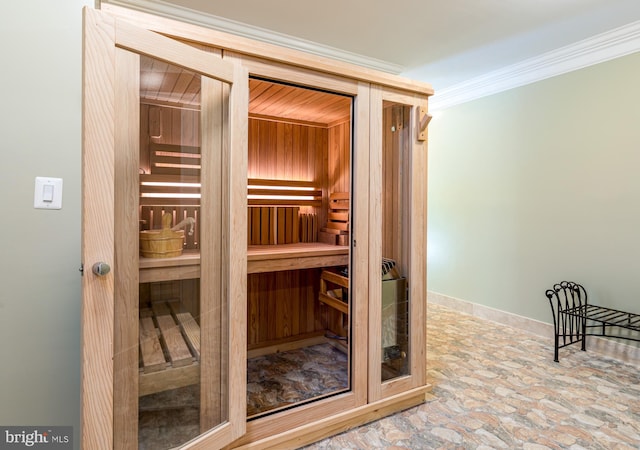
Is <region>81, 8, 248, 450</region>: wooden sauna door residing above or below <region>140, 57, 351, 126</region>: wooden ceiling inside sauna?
below

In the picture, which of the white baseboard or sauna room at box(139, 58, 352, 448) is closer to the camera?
sauna room at box(139, 58, 352, 448)

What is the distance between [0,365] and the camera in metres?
1.41

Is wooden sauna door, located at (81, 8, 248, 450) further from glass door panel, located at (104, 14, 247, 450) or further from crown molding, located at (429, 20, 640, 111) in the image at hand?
crown molding, located at (429, 20, 640, 111)

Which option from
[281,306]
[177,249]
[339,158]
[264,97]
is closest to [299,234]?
[281,306]

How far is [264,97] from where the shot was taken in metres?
2.63

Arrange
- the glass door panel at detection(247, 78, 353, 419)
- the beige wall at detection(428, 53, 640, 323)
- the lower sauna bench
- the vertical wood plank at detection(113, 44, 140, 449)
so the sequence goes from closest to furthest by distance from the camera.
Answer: the vertical wood plank at detection(113, 44, 140, 449), the lower sauna bench, the glass door panel at detection(247, 78, 353, 419), the beige wall at detection(428, 53, 640, 323)

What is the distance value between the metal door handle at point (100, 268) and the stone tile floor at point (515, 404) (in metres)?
1.37

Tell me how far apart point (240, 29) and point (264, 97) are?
27.7 inches

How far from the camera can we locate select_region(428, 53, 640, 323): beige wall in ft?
9.73

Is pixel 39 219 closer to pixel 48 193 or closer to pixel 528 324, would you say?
pixel 48 193

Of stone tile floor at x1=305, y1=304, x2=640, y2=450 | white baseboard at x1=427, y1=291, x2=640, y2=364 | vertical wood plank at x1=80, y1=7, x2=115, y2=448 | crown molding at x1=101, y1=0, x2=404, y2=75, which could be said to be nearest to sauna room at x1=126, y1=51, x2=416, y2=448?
vertical wood plank at x1=80, y1=7, x2=115, y2=448

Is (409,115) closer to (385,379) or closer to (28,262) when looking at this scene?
(385,379)

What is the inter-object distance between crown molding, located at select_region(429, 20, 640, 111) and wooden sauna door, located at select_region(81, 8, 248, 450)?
305cm

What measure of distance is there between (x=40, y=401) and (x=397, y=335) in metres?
1.75
